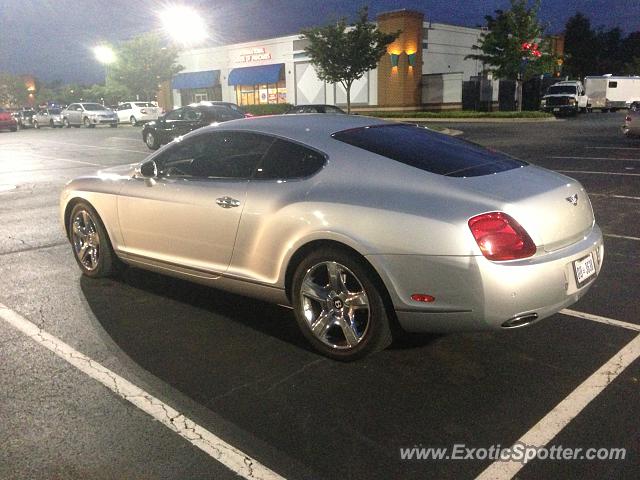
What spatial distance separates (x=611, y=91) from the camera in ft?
138

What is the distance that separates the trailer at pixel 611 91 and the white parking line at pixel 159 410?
4502cm

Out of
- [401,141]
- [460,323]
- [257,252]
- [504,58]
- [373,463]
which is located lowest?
[373,463]

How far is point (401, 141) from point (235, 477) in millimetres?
2530

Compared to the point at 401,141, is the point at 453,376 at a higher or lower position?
lower

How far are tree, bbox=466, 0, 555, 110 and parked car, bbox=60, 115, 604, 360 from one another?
34.3m

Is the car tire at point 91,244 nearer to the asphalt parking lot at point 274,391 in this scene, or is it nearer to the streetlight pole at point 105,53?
the asphalt parking lot at point 274,391

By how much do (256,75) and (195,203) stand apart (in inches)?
1785

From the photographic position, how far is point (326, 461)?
9.11ft

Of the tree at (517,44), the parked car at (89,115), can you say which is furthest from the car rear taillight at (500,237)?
the parked car at (89,115)

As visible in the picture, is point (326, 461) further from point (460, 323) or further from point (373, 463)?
point (460, 323)

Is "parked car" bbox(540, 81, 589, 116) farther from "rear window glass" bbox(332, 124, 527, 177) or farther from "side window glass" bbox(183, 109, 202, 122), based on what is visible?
"rear window glass" bbox(332, 124, 527, 177)

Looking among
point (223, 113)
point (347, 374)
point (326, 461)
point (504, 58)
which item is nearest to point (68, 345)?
point (347, 374)

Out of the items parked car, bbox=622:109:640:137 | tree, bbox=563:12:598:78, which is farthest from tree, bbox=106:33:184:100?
tree, bbox=563:12:598:78

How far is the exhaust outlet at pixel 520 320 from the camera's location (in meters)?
3.31
